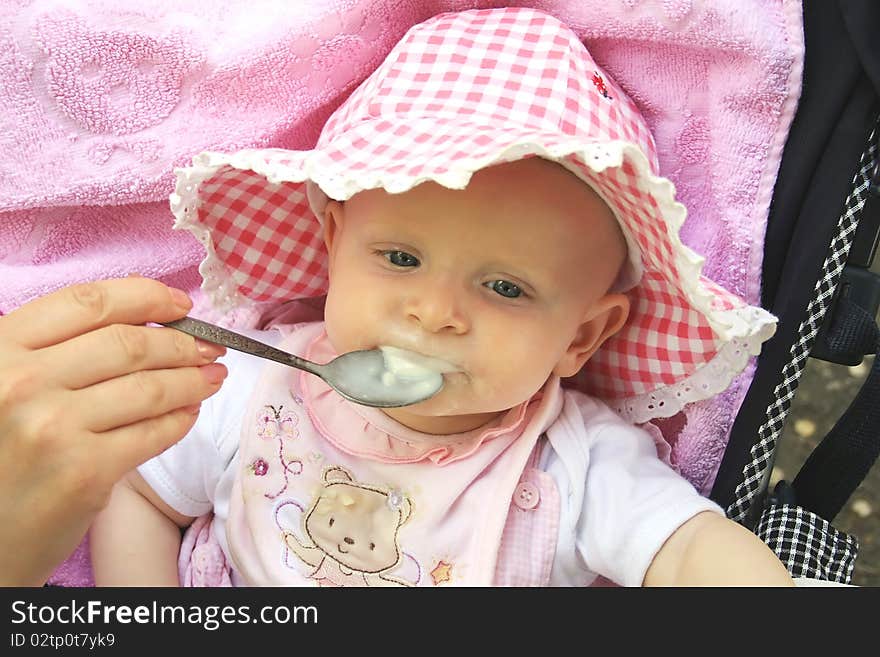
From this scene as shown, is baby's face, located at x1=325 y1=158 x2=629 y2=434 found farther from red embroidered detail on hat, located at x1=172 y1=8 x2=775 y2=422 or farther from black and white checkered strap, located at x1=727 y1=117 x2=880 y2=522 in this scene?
black and white checkered strap, located at x1=727 y1=117 x2=880 y2=522

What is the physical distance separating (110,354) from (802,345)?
2.17 feet

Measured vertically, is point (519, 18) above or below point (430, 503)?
above

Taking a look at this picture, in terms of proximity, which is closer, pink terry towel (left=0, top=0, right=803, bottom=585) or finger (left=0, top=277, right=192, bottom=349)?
finger (left=0, top=277, right=192, bottom=349)

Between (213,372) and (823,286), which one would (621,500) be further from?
(213,372)

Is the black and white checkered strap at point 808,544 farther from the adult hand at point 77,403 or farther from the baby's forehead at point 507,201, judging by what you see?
the adult hand at point 77,403

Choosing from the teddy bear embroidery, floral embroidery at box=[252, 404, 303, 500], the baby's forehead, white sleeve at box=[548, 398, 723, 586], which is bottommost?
the teddy bear embroidery

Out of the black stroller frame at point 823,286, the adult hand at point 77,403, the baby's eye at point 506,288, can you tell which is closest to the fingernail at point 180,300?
the adult hand at point 77,403

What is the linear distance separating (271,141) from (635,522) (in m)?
0.56

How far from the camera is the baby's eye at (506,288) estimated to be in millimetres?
854

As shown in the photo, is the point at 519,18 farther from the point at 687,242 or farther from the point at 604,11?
the point at 687,242

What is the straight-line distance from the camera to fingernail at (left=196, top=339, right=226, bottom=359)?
76 cm

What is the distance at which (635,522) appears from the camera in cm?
92

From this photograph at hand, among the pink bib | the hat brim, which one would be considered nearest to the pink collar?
the pink bib
